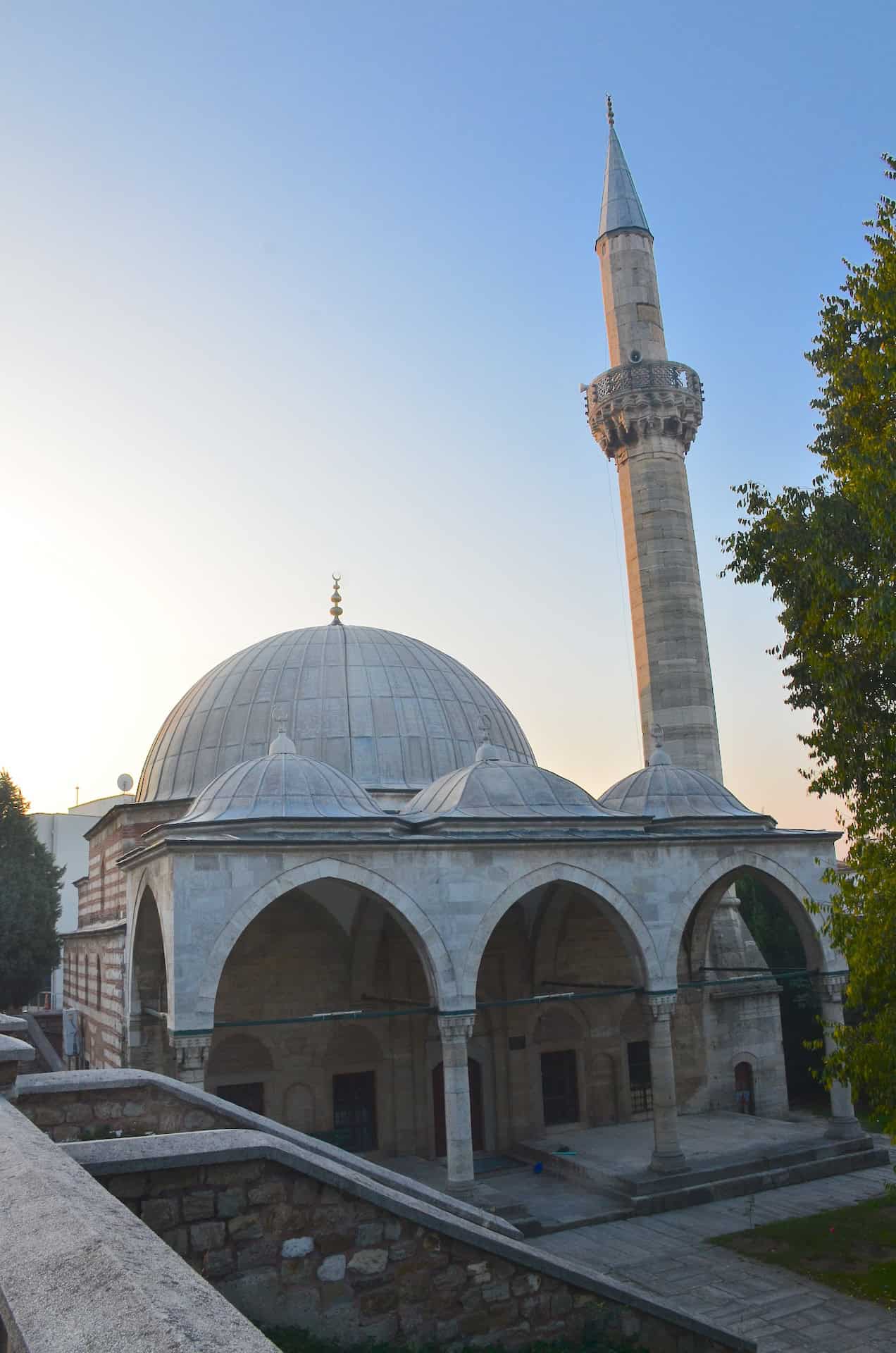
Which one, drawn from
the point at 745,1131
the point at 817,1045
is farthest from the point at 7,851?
the point at 817,1045

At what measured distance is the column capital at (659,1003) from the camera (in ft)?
44.9

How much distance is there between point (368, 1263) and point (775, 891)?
12.3 meters

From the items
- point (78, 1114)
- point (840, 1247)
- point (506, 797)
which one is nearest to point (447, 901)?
point (506, 797)

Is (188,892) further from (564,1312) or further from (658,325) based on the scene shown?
(658,325)

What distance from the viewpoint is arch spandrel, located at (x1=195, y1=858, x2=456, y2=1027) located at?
11.6m

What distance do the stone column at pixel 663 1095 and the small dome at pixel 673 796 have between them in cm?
378

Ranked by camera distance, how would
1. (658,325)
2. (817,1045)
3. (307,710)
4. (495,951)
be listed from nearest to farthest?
(817,1045)
(495,951)
(307,710)
(658,325)

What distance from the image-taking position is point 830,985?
49.5 feet

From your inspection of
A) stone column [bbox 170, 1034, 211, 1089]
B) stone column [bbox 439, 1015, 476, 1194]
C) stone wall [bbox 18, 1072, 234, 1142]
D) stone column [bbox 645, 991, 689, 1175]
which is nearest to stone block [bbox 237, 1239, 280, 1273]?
stone wall [bbox 18, 1072, 234, 1142]

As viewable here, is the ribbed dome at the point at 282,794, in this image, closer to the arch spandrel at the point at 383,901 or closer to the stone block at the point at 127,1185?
the arch spandrel at the point at 383,901

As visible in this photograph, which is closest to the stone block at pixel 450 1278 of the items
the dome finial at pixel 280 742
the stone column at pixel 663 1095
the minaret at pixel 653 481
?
the stone column at pixel 663 1095

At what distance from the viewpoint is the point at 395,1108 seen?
15.2m

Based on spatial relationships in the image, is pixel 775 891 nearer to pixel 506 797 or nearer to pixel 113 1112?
pixel 506 797

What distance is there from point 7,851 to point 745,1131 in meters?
19.8
